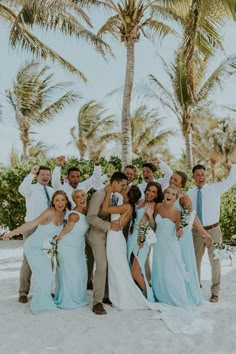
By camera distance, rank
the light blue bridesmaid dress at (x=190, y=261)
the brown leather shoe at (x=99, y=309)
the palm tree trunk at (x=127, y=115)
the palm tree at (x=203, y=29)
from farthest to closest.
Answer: the palm tree trunk at (x=127, y=115) < the palm tree at (x=203, y=29) < the light blue bridesmaid dress at (x=190, y=261) < the brown leather shoe at (x=99, y=309)

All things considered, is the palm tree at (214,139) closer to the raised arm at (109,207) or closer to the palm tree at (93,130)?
the palm tree at (93,130)

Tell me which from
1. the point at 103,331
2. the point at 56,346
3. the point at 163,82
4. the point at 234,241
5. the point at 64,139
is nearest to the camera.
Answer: the point at 56,346

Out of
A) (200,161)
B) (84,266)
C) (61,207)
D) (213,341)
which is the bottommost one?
(213,341)

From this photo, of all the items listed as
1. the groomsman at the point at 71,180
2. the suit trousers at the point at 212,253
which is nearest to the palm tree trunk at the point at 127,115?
the groomsman at the point at 71,180

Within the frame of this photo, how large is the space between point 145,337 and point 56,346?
1106 millimetres

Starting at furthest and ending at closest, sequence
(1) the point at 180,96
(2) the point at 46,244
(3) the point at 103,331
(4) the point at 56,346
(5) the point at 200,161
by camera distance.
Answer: (5) the point at 200,161
(1) the point at 180,96
(2) the point at 46,244
(3) the point at 103,331
(4) the point at 56,346

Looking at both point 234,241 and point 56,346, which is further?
point 234,241

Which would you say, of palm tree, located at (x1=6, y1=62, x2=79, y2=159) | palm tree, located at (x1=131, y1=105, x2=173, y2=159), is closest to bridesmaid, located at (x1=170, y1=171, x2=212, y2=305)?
palm tree, located at (x1=6, y1=62, x2=79, y2=159)

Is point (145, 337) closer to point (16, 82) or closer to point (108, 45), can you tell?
point (108, 45)

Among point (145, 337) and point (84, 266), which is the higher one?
point (84, 266)

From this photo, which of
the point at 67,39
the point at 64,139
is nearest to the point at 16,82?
the point at 67,39

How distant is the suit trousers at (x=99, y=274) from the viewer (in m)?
6.11

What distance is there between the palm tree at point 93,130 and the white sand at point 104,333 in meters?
26.8

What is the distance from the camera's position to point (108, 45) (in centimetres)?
1327
